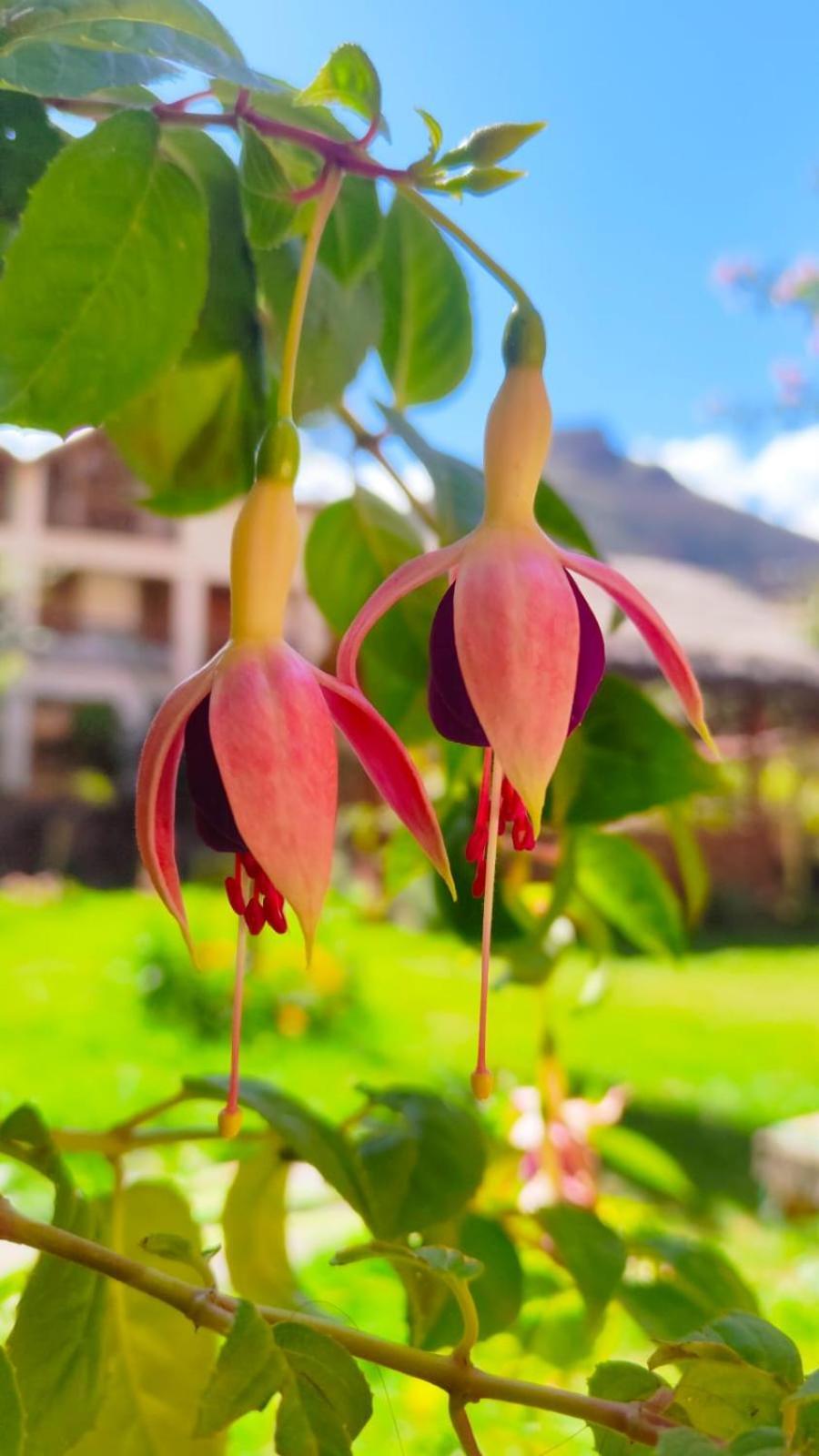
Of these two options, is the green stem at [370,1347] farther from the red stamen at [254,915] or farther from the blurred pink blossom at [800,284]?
the blurred pink blossom at [800,284]

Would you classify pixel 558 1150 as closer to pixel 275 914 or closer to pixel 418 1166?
pixel 418 1166

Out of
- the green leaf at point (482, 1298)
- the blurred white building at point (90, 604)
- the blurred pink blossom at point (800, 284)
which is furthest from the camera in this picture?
the blurred white building at point (90, 604)

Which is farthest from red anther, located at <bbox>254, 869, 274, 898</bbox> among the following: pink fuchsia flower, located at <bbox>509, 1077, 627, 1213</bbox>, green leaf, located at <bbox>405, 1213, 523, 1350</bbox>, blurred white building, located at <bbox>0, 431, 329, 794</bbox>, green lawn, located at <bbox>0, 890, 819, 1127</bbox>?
blurred white building, located at <bbox>0, 431, 329, 794</bbox>

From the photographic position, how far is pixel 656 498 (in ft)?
30.6

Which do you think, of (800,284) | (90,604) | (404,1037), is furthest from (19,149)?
(90,604)

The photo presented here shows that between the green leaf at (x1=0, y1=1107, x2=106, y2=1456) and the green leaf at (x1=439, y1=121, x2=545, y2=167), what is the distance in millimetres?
184

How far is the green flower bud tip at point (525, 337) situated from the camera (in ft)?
0.66

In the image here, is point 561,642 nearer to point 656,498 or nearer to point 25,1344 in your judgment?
point 25,1344

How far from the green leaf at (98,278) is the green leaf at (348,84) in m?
0.03

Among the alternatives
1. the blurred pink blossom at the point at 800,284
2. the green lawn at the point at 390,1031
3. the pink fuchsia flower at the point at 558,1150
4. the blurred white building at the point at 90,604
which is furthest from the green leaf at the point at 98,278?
the blurred white building at the point at 90,604

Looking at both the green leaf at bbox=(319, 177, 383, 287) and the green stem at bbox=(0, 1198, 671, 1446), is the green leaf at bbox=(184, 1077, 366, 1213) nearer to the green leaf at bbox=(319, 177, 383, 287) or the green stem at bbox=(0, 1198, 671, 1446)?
the green stem at bbox=(0, 1198, 671, 1446)

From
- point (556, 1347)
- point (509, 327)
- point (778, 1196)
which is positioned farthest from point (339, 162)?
point (778, 1196)

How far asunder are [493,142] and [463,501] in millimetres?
114

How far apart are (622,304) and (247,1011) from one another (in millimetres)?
1636
